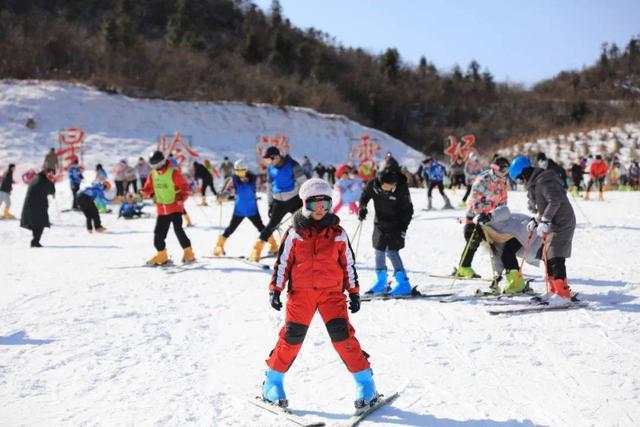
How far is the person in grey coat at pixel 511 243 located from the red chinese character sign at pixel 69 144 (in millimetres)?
25356

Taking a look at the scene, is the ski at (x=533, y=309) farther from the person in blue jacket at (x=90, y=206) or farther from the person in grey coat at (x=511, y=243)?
the person in blue jacket at (x=90, y=206)

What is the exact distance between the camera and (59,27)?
4006 cm

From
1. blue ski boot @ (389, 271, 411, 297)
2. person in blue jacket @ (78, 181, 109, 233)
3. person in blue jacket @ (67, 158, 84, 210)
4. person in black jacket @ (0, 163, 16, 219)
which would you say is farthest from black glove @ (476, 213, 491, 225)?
person in blue jacket @ (67, 158, 84, 210)

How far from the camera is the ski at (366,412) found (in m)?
3.46

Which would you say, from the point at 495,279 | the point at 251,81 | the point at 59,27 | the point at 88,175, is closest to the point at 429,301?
the point at 495,279

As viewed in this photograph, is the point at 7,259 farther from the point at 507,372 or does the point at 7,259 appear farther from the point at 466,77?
the point at 466,77

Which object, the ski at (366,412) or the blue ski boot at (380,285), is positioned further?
the blue ski boot at (380,285)

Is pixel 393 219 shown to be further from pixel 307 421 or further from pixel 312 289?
pixel 307 421

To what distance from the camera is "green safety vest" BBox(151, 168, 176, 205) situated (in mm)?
8414

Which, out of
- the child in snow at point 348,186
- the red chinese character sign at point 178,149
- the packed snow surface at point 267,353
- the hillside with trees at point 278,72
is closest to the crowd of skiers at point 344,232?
the packed snow surface at point 267,353

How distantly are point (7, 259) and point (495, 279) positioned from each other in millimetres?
8449

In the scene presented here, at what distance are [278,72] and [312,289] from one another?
47797 mm

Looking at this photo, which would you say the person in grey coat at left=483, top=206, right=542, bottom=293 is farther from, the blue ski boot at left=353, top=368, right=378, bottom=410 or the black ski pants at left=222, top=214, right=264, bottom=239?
the black ski pants at left=222, top=214, right=264, bottom=239

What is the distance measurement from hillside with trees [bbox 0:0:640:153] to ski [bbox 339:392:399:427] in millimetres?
34554
